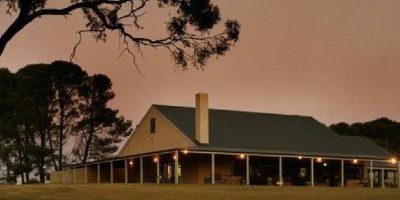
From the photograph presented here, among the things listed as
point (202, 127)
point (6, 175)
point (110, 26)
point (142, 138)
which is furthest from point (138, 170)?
point (110, 26)

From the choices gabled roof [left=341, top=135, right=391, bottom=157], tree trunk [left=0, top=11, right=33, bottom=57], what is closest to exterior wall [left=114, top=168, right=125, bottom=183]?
gabled roof [left=341, top=135, right=391, bottom=157]

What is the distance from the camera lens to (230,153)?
147 ft

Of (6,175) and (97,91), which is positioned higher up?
(97,91)

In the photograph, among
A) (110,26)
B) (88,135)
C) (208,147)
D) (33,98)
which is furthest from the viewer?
(88,135)

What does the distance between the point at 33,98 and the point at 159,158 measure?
745 inches

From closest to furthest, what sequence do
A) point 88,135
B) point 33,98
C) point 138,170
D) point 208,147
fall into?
point 208,147 → point 138,170 → point 33,98 → point 88,135

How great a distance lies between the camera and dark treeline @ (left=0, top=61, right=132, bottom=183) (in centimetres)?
6241

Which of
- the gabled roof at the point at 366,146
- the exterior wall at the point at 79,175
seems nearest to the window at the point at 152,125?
the exterior wall at the point at 79,175

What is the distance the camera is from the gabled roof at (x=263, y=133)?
4728 cm

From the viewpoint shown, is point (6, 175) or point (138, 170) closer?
point (138, 170)

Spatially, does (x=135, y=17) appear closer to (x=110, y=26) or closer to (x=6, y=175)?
(x=110, y=26)

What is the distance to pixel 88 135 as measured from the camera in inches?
2707

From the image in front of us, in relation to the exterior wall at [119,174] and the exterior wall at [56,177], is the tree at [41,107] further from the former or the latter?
the exterior wall at [119,174]

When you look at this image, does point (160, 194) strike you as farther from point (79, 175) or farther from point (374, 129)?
point (374, 129)
